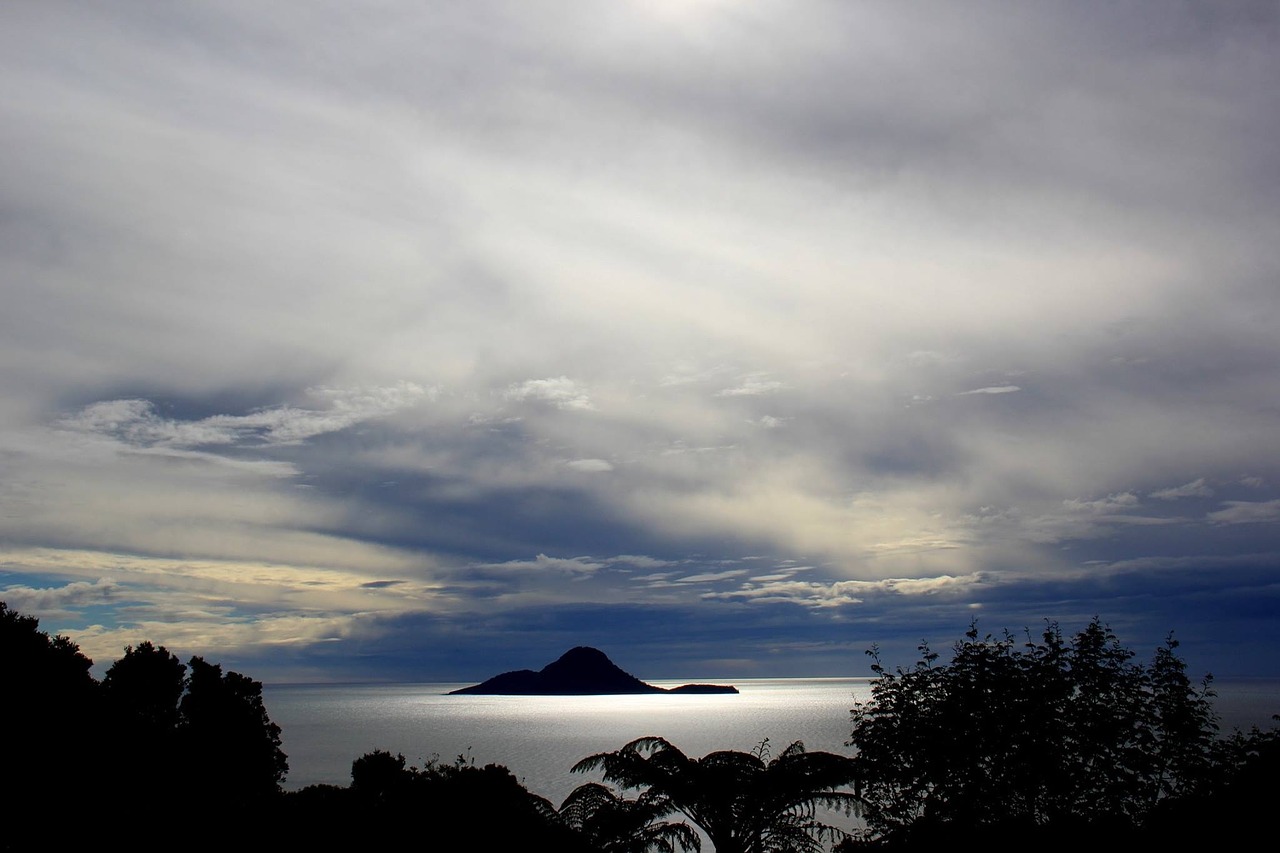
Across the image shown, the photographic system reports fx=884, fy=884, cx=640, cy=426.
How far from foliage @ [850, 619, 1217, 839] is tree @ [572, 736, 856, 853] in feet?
7.12

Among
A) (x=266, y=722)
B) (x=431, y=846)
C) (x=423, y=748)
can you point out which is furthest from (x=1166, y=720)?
(x=423, y=748)

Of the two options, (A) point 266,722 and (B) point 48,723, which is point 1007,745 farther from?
(A) point 266,722

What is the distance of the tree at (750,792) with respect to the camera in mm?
25844

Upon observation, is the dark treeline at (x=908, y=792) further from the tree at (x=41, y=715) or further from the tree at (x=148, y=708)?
the tree at (x=148, y=708)

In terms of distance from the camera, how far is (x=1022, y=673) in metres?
24.1

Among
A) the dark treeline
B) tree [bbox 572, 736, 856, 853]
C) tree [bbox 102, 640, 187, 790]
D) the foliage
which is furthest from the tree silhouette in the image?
the foliage

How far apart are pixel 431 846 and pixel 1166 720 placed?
75.4 feet

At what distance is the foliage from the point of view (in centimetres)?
2231

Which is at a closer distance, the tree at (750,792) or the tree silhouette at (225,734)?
the tree at (750,792)

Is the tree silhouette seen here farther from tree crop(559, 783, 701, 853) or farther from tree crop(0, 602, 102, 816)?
tree crop(559, 783, 701, 853)

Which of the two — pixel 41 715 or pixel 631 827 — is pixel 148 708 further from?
pixel 631 827

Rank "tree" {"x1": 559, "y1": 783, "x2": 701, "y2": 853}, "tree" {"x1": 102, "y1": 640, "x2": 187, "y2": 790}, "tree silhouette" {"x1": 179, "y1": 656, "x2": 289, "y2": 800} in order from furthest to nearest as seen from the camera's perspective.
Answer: "tree silhouette" {"x1": 179, "y1": 656, "x2": 289, "y2": 800} → "tree" {"x1": 102, "y1": 640, "x2": 187, "y2": 790} → "tree" {"x1": 559, "y1": 783, "x2": 701, "y2": 853}

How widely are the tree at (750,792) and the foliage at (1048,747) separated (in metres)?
2.17

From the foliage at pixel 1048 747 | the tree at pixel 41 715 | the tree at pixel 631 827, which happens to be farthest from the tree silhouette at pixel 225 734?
the foliage at pixel 1048 747
